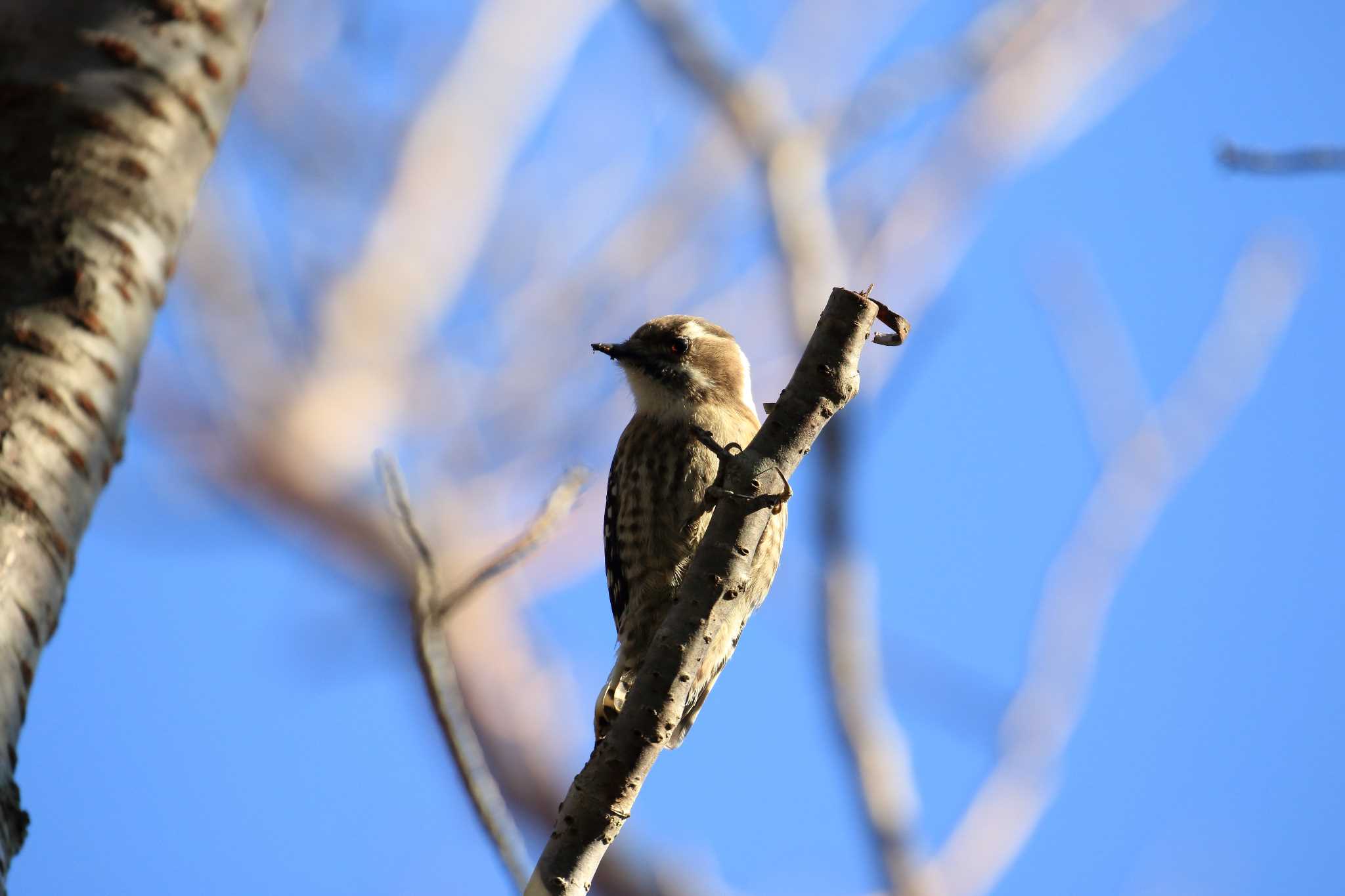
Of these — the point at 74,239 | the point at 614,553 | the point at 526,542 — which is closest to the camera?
the point at 74,239

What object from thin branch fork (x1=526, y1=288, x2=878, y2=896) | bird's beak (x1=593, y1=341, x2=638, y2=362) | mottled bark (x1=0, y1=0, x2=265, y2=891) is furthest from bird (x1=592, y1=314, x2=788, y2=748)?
mottled bark (x1=0, y1=0, x2=265, y2=891)

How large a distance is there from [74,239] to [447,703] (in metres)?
1.07

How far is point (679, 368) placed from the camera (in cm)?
456

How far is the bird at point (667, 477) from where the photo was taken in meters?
3.97

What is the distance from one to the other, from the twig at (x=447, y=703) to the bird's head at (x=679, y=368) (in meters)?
2.13

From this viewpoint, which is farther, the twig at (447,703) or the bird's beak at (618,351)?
the bird's beak at (618,351)

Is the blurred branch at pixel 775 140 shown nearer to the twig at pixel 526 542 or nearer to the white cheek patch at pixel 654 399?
the white cheek patch at pixel 654 399

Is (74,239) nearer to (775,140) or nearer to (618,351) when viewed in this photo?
(618,351)

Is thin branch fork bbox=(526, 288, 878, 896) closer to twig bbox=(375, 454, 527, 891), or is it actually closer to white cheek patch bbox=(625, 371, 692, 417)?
twig bbox=(375, 454, 527, 891)

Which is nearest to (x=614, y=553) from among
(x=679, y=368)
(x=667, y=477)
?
(x=667, y=477)

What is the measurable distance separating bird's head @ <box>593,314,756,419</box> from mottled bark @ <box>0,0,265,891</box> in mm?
2099

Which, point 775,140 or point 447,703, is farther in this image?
point 775,140

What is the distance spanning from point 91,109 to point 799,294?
3711 millimetres

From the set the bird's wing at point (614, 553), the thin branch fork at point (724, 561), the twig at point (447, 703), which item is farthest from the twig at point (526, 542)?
the bird's wing at point (614, 553)
